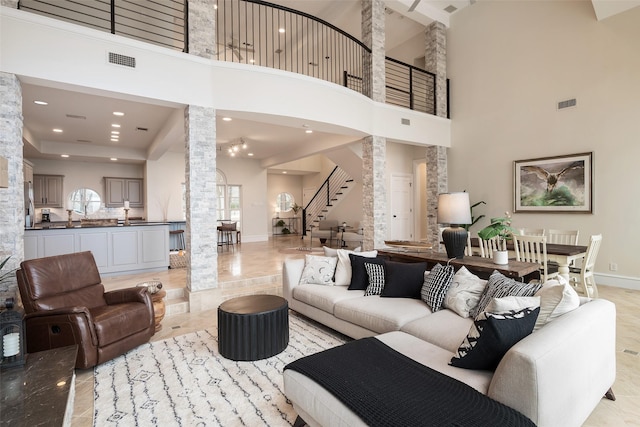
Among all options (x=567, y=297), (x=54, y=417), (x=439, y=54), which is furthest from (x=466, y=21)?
(x=54, y=417)

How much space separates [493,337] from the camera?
69.6 inches

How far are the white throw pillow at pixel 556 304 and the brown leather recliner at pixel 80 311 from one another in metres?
3.39

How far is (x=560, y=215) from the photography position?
5969 millimetres

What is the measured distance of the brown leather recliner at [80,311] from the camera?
2.72m

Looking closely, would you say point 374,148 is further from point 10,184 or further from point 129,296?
point 10,184

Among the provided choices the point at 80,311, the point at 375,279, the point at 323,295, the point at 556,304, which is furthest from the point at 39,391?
the point at 556,304

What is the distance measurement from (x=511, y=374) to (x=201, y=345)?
2871mm

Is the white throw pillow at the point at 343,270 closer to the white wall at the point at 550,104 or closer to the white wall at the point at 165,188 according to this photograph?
the white wall at the point at 550,104

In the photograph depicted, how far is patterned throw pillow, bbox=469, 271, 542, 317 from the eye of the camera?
238cm

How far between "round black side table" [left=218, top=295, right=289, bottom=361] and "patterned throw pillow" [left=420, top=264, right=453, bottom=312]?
141cm

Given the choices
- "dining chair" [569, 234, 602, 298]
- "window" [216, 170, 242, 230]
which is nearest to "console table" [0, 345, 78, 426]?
"dining chair" [569, 234, 602, 298]

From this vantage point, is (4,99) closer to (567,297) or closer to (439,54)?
(567,297)

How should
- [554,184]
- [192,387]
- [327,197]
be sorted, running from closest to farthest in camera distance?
1. [192,387]
2. [554,184]
3. [327,197]

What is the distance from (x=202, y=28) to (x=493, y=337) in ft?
17.0
